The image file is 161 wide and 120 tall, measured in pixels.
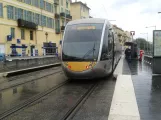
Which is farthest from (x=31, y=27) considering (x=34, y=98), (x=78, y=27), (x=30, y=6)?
(x=34, y=98)

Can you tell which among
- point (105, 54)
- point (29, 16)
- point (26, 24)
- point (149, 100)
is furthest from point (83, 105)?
point (29, 16)

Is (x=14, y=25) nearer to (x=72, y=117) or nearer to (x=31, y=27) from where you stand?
(x=31, y=27)

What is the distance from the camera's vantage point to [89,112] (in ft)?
23.1

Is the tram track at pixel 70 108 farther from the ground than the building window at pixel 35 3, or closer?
closer

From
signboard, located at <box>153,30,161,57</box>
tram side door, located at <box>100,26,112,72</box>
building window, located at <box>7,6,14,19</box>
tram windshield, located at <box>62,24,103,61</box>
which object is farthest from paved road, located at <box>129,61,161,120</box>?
building window, located at <box>7,6,14,19</box>

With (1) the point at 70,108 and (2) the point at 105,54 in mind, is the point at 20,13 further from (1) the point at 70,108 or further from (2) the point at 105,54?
(1) the point at 70,108

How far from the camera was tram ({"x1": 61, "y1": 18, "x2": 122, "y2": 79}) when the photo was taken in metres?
11.8

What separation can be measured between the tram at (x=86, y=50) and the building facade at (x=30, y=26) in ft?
70.8

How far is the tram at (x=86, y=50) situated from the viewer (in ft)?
38.5

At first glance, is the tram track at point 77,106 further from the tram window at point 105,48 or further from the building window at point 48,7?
the building window at point 48,7

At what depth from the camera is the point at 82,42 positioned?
12445mm

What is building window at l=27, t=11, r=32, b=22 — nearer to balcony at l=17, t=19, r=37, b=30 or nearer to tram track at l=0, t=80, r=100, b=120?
balcony at l=17, t=19, r=37, b=30

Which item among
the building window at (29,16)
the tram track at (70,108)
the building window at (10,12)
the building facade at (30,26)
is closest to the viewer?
the tram track at (70,108)

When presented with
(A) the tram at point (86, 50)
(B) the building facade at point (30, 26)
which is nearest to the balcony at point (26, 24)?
(B) the building facade at point (30, 26)
